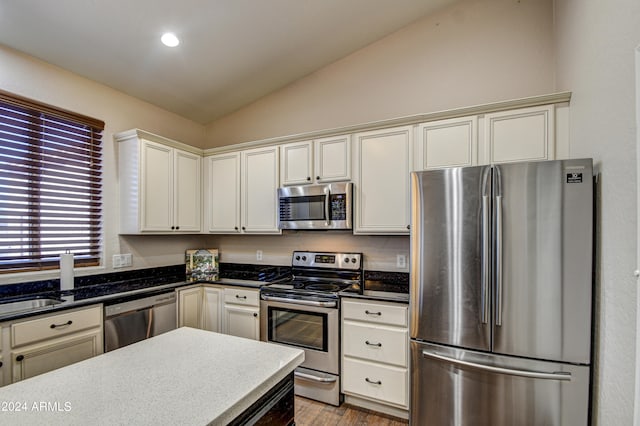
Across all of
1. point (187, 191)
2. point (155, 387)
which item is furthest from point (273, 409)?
point (187, 191)

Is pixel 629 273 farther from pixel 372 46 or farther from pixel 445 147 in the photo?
pixel 372 46

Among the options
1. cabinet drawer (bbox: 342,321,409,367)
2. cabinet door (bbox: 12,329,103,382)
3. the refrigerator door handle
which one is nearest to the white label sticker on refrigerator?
the refrigerator door handle

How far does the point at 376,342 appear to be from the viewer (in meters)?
2.33

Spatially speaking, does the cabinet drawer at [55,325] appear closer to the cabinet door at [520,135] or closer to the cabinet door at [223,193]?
the cabinet door at [223,193]

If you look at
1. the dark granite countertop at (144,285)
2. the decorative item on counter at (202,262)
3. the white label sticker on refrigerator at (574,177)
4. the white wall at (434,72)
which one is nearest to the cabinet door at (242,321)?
the dark granite countertop at (144,285)

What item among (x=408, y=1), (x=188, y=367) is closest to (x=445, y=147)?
(x=408, y=1)

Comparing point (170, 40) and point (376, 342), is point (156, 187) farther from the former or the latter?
point (376, 342)

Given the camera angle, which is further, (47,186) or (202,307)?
(202,307)

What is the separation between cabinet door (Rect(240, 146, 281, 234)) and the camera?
10.2 ft

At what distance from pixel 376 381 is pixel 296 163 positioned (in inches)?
77.7

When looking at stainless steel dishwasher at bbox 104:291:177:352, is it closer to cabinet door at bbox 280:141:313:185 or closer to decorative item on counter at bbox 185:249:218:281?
decorative item on counter at bbox 185:249:218:281

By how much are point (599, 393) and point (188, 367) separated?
6.32 ft

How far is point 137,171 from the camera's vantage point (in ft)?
9.30

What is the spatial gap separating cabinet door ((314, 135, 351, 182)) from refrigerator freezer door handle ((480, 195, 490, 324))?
1216 millimetres
